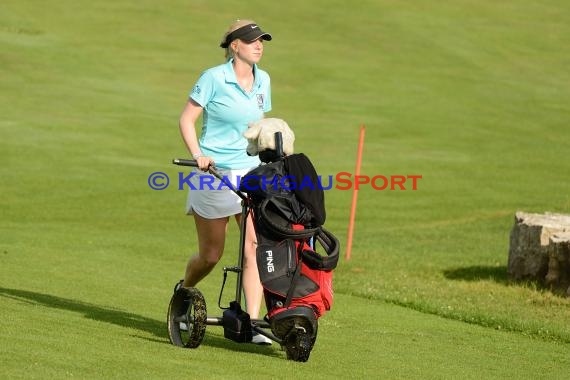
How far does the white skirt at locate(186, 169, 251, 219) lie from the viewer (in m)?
8.94

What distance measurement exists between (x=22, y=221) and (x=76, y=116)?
29.2ft

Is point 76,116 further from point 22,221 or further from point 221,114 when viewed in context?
point 221,114

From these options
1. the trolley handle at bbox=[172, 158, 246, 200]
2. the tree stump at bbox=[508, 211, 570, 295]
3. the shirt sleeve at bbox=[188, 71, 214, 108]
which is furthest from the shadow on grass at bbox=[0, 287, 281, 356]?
the tree stump at bbox=[508, 211, 570, 295]

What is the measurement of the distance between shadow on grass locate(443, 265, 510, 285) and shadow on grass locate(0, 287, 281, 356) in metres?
5.47

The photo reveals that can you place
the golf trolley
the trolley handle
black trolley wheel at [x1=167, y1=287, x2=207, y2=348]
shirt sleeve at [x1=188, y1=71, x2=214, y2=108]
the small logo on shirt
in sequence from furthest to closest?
1. the small logo on shirt
2. shirt sleeve at [x1=188, y1=71, x2=214, y2=108]
3. the trolley handle
4. black trolley wheel at [x1=167, y1=287, x2=207, y2=348]
5. the golf trolley

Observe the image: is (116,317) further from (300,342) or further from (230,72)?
(300,342)

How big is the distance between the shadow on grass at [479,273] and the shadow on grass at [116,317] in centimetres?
547

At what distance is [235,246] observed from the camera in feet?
54.5

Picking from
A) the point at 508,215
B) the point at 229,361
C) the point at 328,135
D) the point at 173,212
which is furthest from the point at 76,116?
the point at 229,361

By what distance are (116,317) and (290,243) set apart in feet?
7.46

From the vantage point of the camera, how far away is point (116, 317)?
9578 mm

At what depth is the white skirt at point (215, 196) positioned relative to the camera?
29.3 ft

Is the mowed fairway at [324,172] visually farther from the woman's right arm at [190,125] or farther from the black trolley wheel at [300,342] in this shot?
the woman's right arm at [190,125]

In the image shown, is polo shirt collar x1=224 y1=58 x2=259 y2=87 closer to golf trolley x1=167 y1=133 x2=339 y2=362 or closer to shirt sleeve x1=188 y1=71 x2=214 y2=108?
shirt sleeve x1=188 y1=71 x2=214 y2=108
